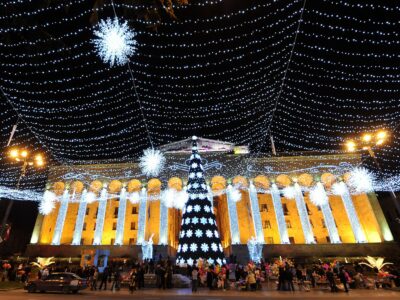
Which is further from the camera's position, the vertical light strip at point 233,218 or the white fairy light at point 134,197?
the white fairy light at point 134,197

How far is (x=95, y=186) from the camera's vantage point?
3797 cm

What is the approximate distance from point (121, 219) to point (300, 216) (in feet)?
75.5

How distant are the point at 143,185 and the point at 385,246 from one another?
30349mm

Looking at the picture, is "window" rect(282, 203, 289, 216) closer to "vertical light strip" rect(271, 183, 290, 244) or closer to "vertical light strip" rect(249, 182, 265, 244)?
"vertical light strip" rect(271, 183, 290, 244)

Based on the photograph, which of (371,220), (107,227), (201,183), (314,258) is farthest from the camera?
(107,227)

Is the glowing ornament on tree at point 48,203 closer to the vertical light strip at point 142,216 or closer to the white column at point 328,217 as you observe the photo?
the vertical light strip at point 142,216

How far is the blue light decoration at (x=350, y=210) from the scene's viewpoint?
33009 mm

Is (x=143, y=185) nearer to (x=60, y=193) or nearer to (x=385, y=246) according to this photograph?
(x=60, y=193)

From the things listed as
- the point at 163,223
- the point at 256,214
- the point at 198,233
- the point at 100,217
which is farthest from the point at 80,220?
the point at 198,233

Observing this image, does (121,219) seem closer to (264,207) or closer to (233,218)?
(233,218)

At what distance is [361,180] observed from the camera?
112 ft

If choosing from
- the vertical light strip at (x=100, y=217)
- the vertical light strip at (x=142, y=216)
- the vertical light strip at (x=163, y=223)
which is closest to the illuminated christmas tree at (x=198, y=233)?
the vertical light strip at (x=163, y=223)

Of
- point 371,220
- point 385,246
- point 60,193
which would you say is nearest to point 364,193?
point 371,220

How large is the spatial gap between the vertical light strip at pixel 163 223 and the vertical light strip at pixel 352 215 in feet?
75.4
